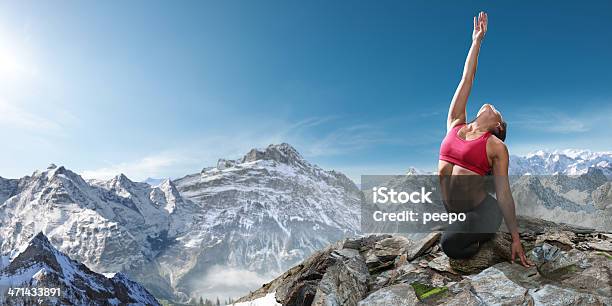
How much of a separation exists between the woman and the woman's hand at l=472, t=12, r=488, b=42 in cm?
2

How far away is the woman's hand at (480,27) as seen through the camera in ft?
27.7

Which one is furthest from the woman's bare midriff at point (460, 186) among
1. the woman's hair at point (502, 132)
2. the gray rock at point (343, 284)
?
the gray rock at point (343, 284)

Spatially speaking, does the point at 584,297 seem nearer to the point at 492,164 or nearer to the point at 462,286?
the point at 462,286

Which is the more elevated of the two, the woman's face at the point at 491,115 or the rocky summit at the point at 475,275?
the woman's face at the point at 491,115

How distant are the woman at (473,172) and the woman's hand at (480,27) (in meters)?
0.02

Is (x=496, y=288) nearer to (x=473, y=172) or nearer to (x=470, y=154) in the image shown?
(x=473, y=172)

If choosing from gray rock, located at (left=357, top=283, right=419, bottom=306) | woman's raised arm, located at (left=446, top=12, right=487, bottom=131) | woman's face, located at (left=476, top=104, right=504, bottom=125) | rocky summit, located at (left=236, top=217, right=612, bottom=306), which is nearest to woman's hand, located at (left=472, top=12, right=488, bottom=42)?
woman's raised arm, located at (left=446, top=12, right=487, bottom=131)

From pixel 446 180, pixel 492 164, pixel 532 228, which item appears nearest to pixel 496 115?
pixel 492 164

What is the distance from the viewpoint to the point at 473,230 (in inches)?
314

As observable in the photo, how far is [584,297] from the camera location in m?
7.16

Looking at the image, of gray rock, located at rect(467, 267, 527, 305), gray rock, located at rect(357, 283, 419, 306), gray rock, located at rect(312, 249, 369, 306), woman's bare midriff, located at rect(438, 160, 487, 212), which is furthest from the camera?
gray rock, located at rect(312, 249, 369, 306)

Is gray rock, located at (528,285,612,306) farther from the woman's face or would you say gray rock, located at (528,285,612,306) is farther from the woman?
the woman's face

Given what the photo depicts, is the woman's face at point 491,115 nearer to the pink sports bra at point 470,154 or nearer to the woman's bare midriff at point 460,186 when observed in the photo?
the pink sports bra at point 470,154

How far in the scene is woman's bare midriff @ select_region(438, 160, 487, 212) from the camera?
7.69 m
